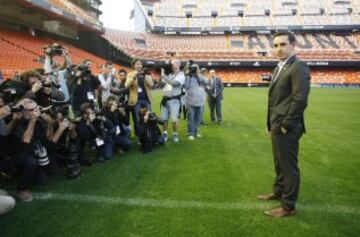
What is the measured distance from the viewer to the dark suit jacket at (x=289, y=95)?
345cm

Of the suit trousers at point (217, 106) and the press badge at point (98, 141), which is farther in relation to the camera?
the suit trousers at point (217, 106)

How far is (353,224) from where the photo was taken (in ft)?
11.6

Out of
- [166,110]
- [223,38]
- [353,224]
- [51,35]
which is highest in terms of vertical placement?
[223,38]

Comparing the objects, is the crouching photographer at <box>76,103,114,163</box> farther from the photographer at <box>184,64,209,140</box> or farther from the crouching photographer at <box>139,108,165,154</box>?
the photographer at <box>184,64,209,140</box>

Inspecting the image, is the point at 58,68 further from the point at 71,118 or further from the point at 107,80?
the point at 71,118

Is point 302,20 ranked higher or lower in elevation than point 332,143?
higher

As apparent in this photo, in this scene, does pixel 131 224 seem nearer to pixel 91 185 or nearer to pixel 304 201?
pixel 91 185

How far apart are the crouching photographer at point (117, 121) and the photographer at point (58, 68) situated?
1.10 m

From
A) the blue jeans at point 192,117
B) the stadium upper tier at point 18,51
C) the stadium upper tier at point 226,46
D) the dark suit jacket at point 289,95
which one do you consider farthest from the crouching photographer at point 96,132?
the stadium upper tier at point 226,46

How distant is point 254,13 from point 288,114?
49.8 m

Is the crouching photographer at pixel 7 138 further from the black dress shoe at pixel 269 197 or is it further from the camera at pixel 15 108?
the black dress shoe at pixel 269 197

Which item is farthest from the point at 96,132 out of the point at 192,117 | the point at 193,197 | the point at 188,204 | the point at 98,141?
the point at 192,117

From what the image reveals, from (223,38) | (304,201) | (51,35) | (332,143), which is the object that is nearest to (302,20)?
(223,38)

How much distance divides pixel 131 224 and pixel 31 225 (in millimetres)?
1076
